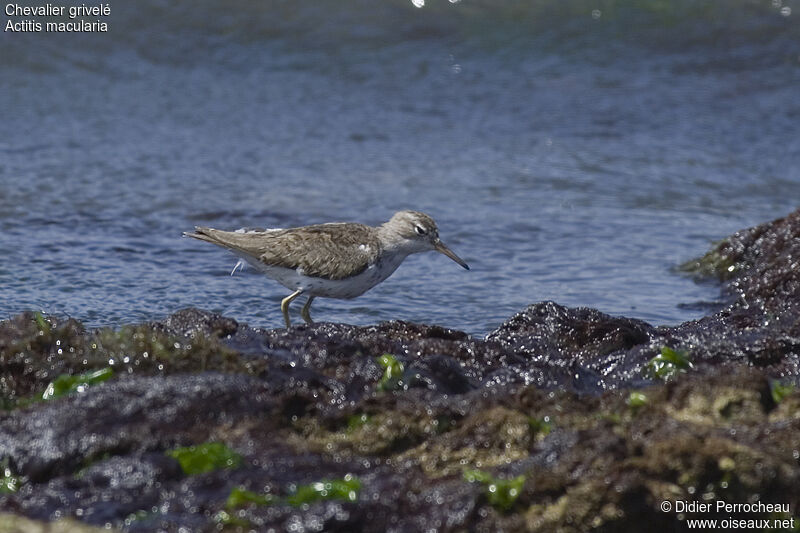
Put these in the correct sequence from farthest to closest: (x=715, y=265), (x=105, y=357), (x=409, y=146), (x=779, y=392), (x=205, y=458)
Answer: (x=409, y=146) < (x=715, y=265) < (x=105, y=357) < (x=779, y=392) < (x=205, y=458)

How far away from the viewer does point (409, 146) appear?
1125 centimetres

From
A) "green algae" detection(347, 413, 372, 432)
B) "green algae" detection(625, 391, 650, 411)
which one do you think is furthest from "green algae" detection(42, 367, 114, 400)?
"green algae" detection(625, 391, 650, 411)

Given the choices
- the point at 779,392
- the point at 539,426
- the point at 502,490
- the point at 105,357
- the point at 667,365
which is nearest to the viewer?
the point at 502,490

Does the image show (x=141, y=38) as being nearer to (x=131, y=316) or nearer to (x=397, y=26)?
(x=397, y=26)

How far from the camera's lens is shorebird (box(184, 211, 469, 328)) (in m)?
6.69

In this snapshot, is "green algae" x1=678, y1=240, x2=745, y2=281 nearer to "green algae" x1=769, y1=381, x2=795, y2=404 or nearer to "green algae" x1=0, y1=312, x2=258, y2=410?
"green algae" x1=769, y1=381, x2=795, y2=404

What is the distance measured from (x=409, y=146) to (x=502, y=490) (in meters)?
8.14

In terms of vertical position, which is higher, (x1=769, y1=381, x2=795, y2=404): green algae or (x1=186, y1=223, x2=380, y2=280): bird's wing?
(x1=186, y1=223, x2=380, y2=280): bird's wing

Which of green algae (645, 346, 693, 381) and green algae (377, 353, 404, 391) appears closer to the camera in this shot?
green algae (377, 353, 404, 391)

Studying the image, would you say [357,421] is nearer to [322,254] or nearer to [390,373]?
[390,373]

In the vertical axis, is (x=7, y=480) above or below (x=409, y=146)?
below

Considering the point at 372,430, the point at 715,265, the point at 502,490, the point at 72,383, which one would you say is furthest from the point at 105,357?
the point at 715,265

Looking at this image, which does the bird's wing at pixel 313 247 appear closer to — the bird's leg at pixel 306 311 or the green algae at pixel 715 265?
the bird's leg at pixel 306 311

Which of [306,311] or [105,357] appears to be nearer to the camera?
[105,357]
